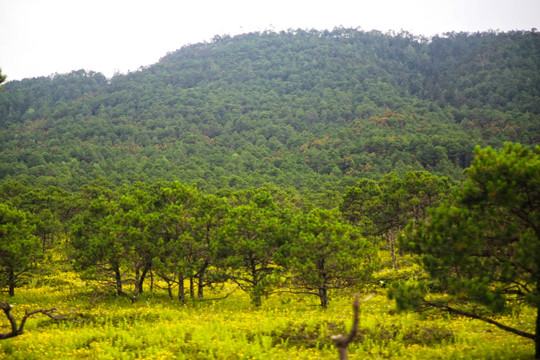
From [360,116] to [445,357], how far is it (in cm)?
15592

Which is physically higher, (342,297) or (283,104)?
(283,104)

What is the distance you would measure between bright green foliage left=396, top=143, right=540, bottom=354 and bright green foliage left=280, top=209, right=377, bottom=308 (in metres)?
7.71

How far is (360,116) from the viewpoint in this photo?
16050cm

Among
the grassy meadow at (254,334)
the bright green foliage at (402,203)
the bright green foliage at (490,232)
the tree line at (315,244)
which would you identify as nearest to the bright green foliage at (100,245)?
the tree line at (315,244)

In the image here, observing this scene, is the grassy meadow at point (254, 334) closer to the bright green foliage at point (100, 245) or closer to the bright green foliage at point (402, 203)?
the bright green foliage at point (100, 245)

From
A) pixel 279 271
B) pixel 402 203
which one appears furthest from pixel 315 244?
pixel 402 203

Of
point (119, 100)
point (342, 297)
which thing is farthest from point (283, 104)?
point (342, 297)

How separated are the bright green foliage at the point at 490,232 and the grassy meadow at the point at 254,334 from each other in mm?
2598

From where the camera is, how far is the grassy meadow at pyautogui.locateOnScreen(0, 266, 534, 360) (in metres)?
12.9

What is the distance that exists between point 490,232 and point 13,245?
22815 mm

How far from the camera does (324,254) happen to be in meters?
19.6

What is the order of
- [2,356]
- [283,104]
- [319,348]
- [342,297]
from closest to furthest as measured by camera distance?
[2,356] → [319,348] → [342,297] → [283,104]

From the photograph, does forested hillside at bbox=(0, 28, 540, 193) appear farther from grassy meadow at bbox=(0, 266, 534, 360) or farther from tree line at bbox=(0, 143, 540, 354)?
grassy meadow at bbox=(0, 266, 534, 360)

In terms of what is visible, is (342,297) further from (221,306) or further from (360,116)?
(360,116)
